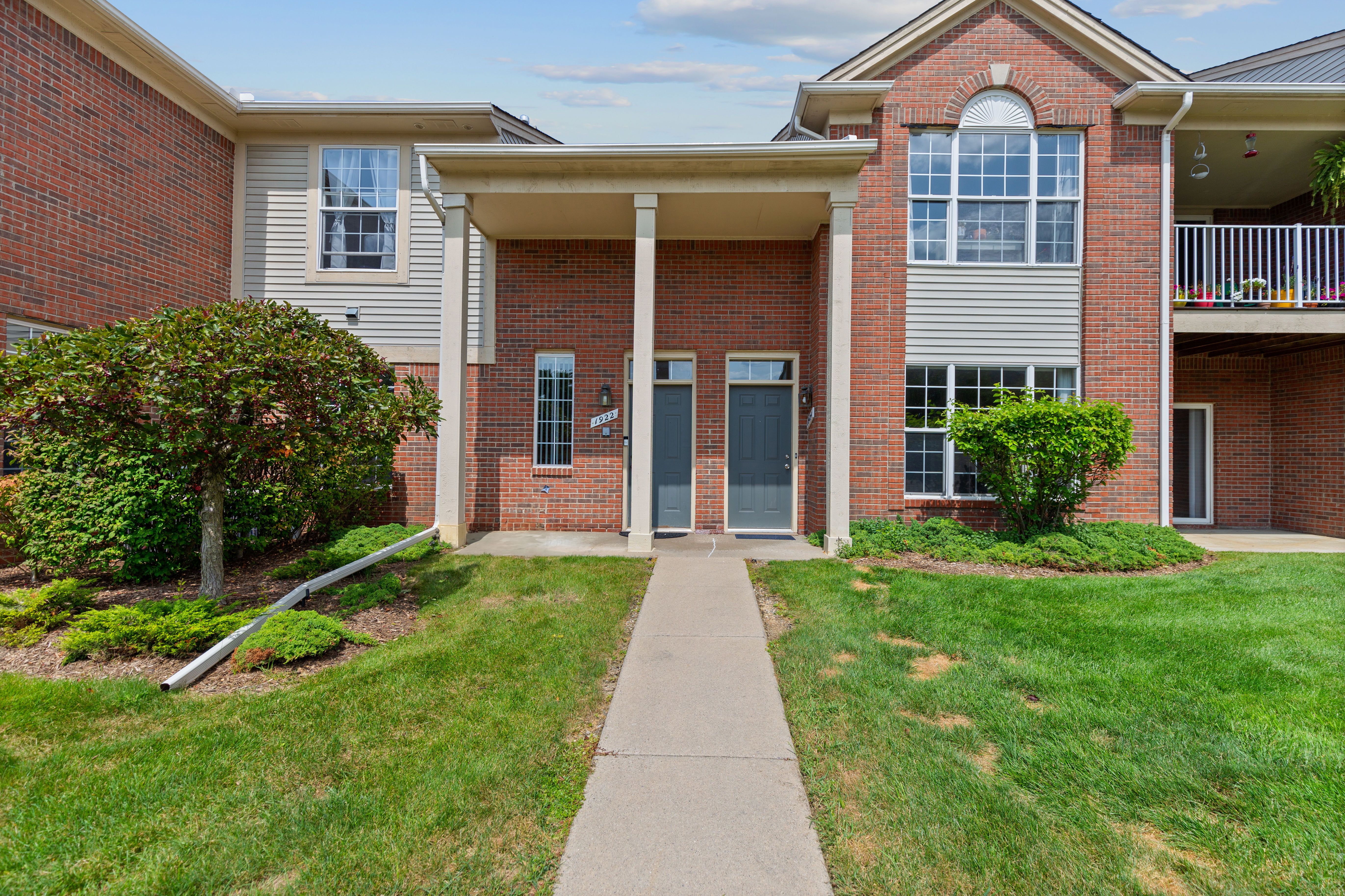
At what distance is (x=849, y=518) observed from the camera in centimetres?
796

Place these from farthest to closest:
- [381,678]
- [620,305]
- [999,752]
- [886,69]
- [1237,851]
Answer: [620,305]
[886,69]
[381,678]
[999,752]
[1237,851]

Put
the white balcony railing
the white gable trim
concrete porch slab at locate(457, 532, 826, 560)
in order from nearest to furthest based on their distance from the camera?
concrete porch slab at locate(457, 532, 826, 560) < the white gable trim < the white balcony railing

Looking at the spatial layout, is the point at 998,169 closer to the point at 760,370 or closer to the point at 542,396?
the point at 760,370

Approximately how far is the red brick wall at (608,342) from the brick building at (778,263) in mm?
39

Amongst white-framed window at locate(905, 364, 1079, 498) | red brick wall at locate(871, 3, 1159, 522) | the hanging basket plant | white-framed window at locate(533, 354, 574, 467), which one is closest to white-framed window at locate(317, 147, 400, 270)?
white-framed window at locate(533, 354, 574, 467)

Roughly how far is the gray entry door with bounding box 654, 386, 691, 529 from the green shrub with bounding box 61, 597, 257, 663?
5555mm

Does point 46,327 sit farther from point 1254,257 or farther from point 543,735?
point 1254,257

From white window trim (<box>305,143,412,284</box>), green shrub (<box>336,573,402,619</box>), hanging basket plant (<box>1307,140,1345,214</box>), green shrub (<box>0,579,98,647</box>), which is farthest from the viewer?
white window trim (<box>305,143,412,284</box>)

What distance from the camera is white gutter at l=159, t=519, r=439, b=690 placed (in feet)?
12.9

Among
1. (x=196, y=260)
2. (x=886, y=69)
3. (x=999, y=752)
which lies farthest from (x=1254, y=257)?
(x=196, y=260)

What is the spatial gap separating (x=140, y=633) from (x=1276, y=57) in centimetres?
1776

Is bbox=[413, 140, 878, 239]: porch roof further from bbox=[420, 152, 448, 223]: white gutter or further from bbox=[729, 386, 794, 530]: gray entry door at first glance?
bbox=[729, 386, 794, 530]: gray entry door

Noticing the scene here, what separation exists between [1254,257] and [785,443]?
758 cm

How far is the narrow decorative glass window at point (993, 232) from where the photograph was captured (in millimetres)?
8570
